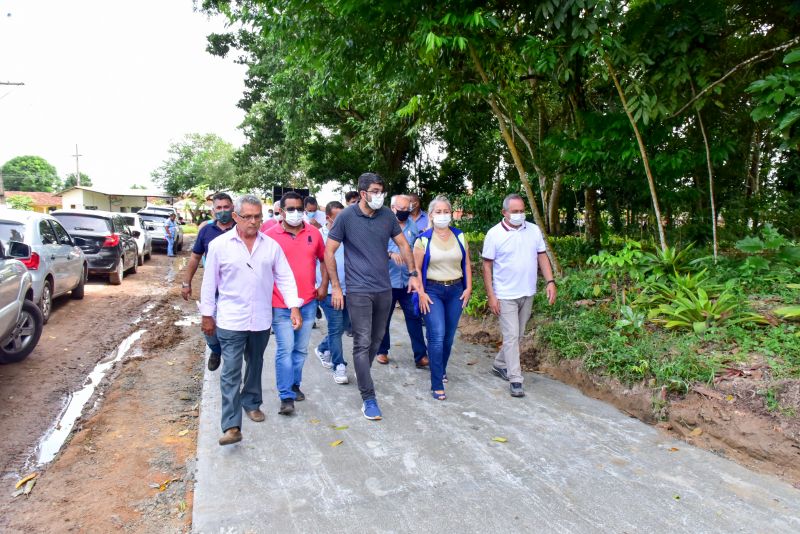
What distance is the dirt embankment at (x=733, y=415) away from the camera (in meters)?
3.62

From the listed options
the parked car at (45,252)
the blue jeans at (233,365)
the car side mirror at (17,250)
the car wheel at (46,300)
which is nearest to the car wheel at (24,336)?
the car side mirror at (17,250)

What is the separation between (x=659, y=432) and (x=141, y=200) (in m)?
65.8

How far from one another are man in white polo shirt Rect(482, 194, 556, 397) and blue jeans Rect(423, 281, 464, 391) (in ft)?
1.18

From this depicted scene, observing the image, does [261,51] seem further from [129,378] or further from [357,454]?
[357,454]

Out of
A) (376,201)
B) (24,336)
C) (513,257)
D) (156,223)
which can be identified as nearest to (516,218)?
(513,257)

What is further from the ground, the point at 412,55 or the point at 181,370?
the point at 412,55

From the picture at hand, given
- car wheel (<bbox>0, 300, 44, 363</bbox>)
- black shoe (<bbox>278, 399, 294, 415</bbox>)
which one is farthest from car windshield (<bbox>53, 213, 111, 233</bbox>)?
black shoe (<bbox>278, 399, 294, 415</bbox>)

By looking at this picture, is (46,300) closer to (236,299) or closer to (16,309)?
(16,309)

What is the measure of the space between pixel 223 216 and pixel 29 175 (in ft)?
324

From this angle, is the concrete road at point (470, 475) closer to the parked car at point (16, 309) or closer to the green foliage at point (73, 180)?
the parked car at point (16, 309)

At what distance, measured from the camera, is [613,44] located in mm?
5973

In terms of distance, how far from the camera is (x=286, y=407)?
4.51 metres

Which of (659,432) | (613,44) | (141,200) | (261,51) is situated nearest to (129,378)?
(659,432)

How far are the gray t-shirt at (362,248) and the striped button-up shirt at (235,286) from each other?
0.73 metres
